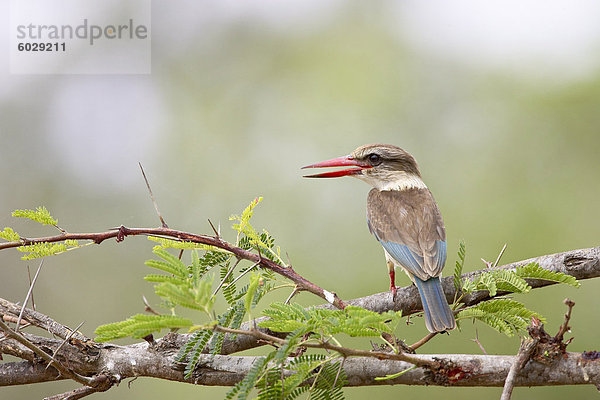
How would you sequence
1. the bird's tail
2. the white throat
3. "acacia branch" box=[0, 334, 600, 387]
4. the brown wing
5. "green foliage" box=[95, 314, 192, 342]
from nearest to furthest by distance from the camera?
"green foliage" box=[95, 314, 192, 342] → "acacia branch" box=[0, 334, 600, 387] → the bird's tail → the brown wing → the white throat

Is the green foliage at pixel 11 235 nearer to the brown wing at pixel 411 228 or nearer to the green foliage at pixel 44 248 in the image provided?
the green foliage at pixel 44 248

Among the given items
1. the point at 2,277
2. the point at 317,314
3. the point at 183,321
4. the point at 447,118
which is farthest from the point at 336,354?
the point at 2,277

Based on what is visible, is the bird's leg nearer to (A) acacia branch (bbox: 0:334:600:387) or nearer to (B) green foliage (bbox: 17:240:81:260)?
(A) acacia branch (bbox: 0:334:600:387)

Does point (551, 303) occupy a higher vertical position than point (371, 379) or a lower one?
lower

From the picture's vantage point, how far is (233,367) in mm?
2043

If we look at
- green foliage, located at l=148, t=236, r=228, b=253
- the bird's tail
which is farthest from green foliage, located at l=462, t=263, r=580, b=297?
green foliage, located at l=148, t=236, r=228, b=253

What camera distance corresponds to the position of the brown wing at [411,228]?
10.1 ft

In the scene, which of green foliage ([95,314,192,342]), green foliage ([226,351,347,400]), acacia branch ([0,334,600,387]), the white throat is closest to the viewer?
green foliage ([95,314,192,342])

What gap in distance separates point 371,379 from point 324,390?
0.16 m

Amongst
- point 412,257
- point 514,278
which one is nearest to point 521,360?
point 514,278

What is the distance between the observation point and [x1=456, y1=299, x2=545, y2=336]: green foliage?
6.64ft

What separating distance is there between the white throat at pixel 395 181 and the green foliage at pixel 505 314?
1913mm

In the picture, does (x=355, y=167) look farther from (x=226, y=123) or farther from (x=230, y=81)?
(x=230, y=81)

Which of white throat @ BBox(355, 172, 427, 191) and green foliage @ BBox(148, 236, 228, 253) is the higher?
green foliage @ BBox(148, 236, 228, 253)
